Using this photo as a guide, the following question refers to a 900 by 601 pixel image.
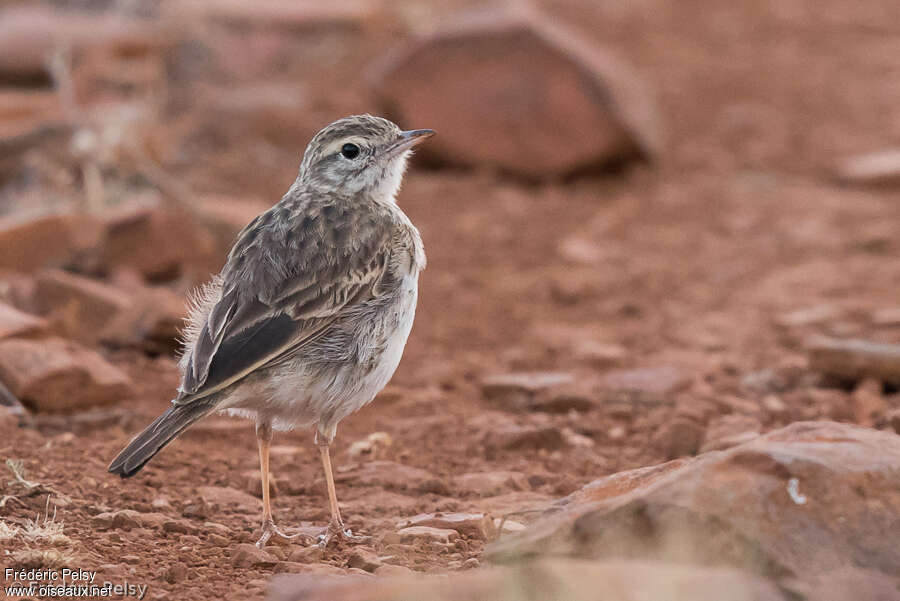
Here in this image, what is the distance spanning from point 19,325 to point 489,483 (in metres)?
3.01

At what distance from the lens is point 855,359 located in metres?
7.55

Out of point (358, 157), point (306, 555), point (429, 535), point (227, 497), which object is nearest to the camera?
point (306, 555)

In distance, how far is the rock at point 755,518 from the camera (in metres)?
3.97

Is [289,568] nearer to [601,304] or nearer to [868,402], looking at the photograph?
[868,402]

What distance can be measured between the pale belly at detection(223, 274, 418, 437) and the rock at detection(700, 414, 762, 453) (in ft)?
6.05

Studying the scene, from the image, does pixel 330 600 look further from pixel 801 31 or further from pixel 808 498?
pixel 801 31

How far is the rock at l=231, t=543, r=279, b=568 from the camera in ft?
15.6

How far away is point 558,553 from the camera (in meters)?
4.07

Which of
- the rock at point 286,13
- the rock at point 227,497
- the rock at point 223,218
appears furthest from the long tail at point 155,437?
the rock at point 286,13

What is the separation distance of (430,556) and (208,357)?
4.09 feet

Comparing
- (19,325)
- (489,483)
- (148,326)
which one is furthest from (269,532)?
(148,326)

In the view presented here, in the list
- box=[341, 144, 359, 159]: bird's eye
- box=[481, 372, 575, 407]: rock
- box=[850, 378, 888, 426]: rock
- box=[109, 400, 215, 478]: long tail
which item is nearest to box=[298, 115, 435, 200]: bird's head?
box=[341, 144, 359, 159]: bird's eye

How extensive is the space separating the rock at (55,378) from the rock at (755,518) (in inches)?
137

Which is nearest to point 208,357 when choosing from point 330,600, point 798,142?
point 330,600
